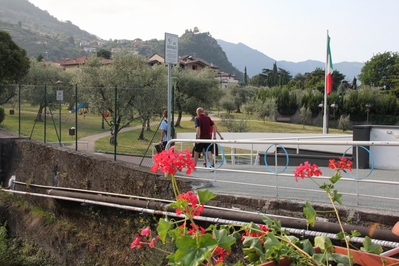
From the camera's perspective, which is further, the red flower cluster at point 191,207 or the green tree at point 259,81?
the green tree at point 259,81

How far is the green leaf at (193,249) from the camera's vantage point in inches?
87.3

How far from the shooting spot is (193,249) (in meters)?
2.26

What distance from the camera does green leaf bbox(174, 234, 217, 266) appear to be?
222 centimetres

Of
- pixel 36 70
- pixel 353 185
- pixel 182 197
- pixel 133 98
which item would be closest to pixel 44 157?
pixel 133 98

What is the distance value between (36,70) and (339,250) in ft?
133

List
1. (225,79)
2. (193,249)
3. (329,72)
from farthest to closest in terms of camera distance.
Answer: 1. (225,79)
2. (329,72)
3. (193,249)

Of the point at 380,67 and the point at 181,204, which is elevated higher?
the point at 380,67

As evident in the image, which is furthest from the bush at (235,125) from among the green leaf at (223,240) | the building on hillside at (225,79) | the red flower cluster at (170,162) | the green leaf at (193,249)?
the building on hillside at (225,79)

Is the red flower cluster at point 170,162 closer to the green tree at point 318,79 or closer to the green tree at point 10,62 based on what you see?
the green tree at point 10,62

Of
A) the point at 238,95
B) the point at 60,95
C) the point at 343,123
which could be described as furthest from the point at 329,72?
the point at 238,95

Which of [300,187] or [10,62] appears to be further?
[10,62]

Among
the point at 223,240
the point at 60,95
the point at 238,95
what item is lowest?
the point at 223,240

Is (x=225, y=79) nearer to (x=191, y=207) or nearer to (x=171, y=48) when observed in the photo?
(x=171, y=48)

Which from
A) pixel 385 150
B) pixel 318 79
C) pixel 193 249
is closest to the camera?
pixel 193 249
